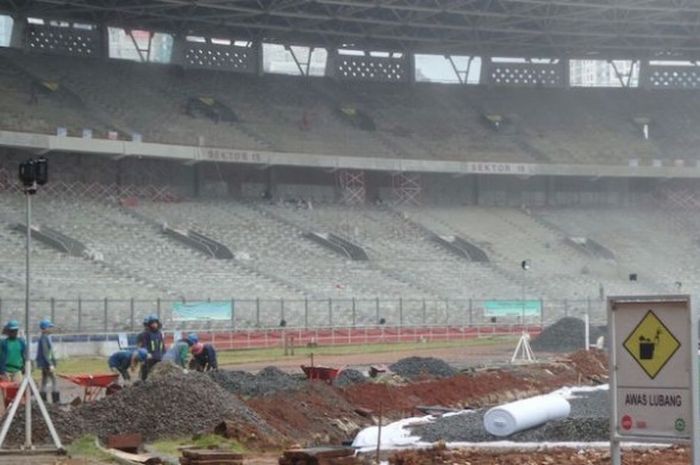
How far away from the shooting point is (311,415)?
2083 centimetres

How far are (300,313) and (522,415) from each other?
94.5 feet

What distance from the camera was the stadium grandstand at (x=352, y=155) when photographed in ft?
164

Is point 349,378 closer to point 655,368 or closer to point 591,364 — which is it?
point 591,364

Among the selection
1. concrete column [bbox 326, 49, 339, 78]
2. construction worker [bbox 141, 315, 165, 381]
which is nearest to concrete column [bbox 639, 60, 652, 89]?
concrete column [bbox 326, 49, 339, 78]

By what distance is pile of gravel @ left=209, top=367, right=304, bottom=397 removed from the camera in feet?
76.8

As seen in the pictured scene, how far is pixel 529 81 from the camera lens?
71.4m

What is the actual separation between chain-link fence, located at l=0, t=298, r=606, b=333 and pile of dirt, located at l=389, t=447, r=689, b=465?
2522cm

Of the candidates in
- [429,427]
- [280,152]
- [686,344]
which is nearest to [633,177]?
[280,152]

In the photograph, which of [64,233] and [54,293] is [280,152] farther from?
[54,293]

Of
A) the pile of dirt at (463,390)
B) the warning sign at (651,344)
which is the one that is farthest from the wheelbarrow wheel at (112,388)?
the warning sign at (651,344)

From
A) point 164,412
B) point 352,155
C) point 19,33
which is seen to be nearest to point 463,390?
point 164,412

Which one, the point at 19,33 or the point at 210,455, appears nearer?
the point at 210,455

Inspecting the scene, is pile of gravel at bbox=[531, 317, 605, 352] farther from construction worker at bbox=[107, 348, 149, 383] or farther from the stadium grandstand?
construction worker at bbox=[107, 348, 149, 383]

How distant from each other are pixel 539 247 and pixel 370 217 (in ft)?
26.4
